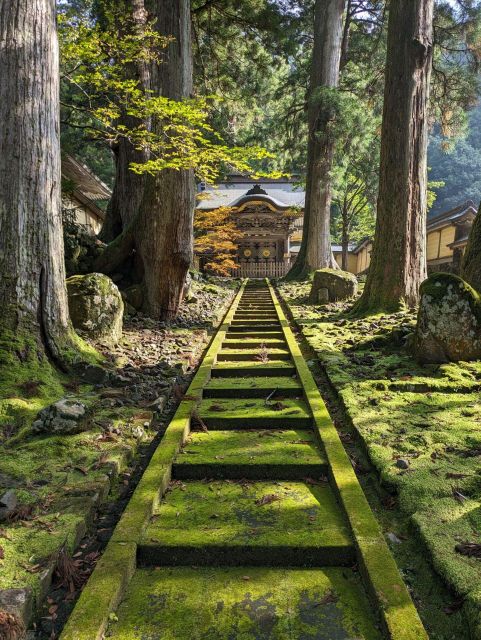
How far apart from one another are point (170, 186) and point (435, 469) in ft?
19.5


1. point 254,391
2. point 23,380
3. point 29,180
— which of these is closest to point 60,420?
point 23,380

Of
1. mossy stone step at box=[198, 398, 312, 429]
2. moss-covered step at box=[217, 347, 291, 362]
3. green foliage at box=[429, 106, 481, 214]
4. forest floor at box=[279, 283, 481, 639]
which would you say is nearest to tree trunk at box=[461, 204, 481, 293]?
forest floor at box=[279, 283, 481, 639]

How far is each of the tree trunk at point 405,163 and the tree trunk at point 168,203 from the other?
3.48 metres

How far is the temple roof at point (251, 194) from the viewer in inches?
942

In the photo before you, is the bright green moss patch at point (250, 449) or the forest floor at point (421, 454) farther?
the bright green moss patch at point (250, 449)

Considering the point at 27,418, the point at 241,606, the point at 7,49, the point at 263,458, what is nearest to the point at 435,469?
the point at 263,458

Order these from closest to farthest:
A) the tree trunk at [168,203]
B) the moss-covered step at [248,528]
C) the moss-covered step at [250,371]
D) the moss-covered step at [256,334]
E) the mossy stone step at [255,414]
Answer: the moss-covered step at [248,528] → the mossy stone step at [255,414] → the moss-covered step at [250,371] → the moss-covered step at [256,334] → the tree trunk at [168,203]

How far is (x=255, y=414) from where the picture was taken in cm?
382

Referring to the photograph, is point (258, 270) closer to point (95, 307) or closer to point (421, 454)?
point (95, 307)

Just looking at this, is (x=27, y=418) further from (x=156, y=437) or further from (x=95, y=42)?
(x=95, y=42)

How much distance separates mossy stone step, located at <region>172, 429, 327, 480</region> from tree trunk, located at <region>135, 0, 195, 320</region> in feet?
14.2

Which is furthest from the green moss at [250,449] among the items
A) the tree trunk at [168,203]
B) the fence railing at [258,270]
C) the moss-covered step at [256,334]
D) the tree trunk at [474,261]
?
the fence railing at [258,270]

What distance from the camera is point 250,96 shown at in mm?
14703

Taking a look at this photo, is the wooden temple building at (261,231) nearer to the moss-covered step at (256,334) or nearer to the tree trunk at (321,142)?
the tree trunk at (321,142)
